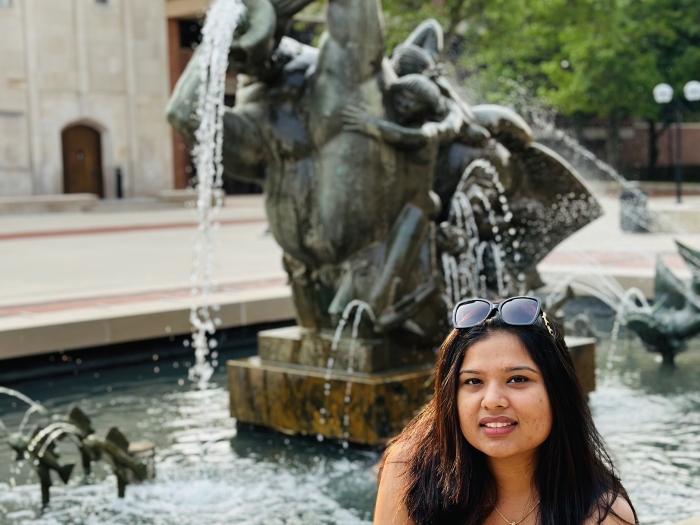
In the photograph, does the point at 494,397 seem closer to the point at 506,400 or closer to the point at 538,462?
the point at 506,400

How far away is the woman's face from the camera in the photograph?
85.0 inches

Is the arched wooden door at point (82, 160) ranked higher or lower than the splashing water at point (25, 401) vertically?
higher

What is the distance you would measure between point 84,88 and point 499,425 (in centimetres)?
3012

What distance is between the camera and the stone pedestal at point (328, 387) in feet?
19.8

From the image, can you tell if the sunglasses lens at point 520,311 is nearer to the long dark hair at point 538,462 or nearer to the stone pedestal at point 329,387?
the long dark hair at point 538,462

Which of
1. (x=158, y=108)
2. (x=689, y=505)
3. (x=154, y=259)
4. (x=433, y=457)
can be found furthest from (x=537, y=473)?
(x=158, y=108)

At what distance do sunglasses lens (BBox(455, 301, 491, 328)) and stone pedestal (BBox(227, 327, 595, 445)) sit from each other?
12.4 ft

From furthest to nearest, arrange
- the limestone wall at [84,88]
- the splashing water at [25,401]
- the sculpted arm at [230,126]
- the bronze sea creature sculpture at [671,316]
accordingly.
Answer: the limestone wall at [84,88] < the bronze sea creature sculpture at [671,316] < the splashing water at [25,401] < the sculpted arm at [230,126]

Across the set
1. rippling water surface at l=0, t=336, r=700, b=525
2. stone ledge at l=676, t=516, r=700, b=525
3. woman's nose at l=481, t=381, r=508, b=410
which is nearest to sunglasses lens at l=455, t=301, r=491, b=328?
woman's nose at l=481, t=381, r=508, b=410

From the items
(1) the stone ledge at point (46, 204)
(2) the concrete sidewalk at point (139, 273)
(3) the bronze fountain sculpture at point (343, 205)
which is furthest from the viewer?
(1) the stone ledge at point (46, 204)

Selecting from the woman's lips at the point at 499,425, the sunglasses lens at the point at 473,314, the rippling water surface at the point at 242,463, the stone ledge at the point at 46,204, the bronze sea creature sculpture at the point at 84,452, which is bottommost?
the rippling water surface at the point at 242,463

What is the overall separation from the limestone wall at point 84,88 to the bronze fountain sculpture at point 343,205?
79.7 feet

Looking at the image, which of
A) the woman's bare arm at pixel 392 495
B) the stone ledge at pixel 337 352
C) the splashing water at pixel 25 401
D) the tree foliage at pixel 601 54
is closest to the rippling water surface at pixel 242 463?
the splashing water at pixel 25 401

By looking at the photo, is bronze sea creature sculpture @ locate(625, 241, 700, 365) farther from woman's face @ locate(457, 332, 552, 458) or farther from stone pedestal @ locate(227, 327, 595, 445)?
woman's face @ locate(457, 332, 552, 458)
